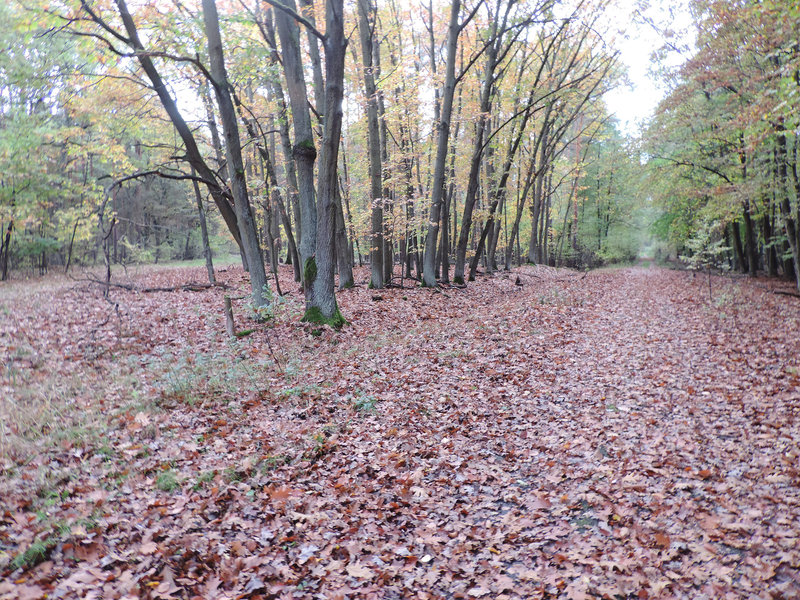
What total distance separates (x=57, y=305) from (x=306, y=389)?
30.8 ft

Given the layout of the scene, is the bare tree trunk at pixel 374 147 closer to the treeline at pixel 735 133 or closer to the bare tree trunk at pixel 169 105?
the bare tree trunk at pixel 169 105

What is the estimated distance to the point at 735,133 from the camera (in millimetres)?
18547

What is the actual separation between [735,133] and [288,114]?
18546mm

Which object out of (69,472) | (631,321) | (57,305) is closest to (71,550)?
(69,472)

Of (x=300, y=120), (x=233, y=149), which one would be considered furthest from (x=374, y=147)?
(x=233, y=149)

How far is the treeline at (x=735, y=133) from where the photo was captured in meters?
11.6

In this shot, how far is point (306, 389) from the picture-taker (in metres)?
7.00

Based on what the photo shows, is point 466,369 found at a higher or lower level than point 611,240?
lower

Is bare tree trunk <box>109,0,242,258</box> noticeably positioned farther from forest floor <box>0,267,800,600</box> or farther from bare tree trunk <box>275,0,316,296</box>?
forest floor <box>0,267,800,600</box>

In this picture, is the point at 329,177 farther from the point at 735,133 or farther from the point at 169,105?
the point at 735,133

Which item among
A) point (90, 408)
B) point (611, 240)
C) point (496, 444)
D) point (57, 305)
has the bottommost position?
point (496, 444)

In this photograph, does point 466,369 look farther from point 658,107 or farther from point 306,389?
point 658,107

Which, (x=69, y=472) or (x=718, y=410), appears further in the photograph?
(x=718, y=410)

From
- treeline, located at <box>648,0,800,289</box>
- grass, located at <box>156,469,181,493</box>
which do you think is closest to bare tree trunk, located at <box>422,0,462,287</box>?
treeline, located at <box>648,0,800,289</box>
